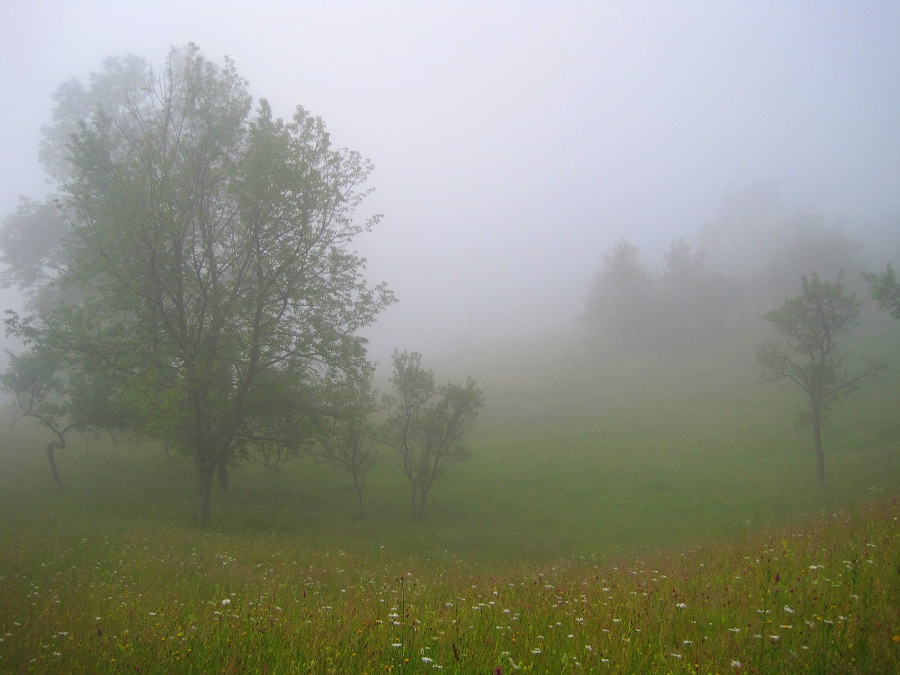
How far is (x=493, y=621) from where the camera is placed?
5.47 m

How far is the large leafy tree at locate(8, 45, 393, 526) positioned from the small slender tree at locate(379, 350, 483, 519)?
6315mm

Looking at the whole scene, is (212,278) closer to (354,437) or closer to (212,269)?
(212,269)

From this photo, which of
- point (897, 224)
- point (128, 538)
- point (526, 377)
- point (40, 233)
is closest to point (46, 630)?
point (128, 538)

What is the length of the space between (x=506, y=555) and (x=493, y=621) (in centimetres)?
1439

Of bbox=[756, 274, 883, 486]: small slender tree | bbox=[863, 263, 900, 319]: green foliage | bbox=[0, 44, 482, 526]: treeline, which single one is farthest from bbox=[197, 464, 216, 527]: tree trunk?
bbox=[756, 274, 883, 486]: small slender tree

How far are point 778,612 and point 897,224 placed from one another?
440 feet

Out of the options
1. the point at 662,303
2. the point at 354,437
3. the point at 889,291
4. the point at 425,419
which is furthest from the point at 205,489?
the point at 662,303

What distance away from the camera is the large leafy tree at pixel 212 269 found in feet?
56.9

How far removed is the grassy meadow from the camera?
181 inches

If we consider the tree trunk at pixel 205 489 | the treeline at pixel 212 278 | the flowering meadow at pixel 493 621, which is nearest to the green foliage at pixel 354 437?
the treeline at pixel 212 278

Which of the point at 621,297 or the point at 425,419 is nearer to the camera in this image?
the point at 425,419

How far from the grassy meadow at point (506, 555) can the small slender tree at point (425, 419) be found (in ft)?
9.65

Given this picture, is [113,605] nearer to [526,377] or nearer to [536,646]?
[536,646]

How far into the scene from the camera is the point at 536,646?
4801 millimetres
